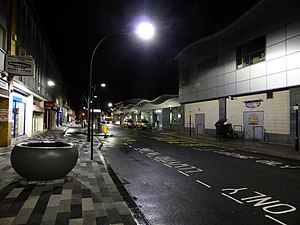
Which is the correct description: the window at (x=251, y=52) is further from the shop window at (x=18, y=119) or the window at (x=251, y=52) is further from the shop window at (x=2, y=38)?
the shop window at (x=18, y=119)

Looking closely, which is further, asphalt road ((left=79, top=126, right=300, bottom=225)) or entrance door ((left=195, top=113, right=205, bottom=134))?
entrance door ((left=195, top=113, right=205, bottom=134))

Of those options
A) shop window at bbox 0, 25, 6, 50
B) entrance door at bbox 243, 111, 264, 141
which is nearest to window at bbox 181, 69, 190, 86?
entrance door at bbox 243, 111, 264, 141

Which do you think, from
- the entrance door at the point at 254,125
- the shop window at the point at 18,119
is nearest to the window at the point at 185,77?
the entrance door at the point at 254,125

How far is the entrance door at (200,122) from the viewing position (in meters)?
30.1

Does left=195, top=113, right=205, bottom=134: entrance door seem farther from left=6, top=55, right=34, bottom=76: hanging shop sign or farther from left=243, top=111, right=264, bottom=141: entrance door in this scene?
left=6, top=55, right=34, bottom=76: hanging shop sign

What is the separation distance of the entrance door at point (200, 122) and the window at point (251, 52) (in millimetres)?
8650

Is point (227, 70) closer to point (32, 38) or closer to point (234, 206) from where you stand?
point (32, 38)

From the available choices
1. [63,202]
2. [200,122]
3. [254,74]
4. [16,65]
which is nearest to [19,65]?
[16,65]

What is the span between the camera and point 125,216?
4.48 metres

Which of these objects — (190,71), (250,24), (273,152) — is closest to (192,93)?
(190,71)

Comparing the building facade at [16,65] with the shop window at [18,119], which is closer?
the building facade at [16,65]

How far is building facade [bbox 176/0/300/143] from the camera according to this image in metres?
18.0

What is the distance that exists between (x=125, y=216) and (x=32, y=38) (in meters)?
21.0

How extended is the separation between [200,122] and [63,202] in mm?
27106
